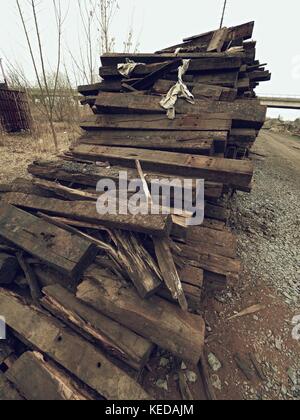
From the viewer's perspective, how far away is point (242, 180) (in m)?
2.58

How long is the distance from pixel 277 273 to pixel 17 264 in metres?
3.13

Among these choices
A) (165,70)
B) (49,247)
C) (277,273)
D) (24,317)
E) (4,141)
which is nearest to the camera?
(24,317)

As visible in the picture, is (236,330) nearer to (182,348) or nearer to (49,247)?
(182,348)

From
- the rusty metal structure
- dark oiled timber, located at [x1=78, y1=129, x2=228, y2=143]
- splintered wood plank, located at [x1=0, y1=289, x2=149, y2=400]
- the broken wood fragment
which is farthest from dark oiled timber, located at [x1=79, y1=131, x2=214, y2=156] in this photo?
the rusty metal structure

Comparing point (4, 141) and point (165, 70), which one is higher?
point (165, 70)

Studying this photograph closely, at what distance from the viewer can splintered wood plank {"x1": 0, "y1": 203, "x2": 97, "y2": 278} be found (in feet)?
6.88

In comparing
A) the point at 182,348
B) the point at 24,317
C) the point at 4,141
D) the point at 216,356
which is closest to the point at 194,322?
the point at 182,348

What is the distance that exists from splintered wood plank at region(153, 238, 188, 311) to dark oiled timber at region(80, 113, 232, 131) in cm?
175

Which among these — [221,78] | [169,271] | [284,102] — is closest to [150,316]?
[169,271]

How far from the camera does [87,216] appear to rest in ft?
7.70

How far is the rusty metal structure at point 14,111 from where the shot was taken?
333 inches

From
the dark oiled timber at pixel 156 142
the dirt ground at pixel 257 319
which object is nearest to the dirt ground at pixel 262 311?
the dirt ground at pixel 257 319

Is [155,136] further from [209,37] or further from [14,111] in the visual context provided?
[14,111]

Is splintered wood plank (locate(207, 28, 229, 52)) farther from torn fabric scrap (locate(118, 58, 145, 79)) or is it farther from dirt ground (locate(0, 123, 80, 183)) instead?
dirt ground (locate(0, 123, 80, 183))
